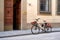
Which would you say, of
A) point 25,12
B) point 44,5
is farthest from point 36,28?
point 44,5

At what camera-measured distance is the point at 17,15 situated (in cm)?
2127

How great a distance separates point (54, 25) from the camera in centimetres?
2253

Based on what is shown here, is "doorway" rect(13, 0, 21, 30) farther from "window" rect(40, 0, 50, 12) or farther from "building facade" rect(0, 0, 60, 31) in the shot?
"window" rect(40, 0, 50, 12)

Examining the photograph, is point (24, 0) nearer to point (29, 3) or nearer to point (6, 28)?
point (29, 3)

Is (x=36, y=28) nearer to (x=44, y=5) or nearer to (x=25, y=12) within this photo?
(x=25, y=12)

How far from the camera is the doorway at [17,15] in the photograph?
20.8m

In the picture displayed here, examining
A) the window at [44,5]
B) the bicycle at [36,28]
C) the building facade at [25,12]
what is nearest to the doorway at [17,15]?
the building facade at [25,12]

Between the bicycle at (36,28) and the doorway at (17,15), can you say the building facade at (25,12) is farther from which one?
the bicycle at (36,28)

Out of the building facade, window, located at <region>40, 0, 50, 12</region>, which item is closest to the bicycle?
the building facade

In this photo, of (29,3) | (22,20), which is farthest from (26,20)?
(29,3)

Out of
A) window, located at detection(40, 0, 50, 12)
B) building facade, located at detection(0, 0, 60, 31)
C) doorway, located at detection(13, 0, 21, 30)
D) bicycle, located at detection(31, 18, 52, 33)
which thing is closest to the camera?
bicycle, located at detection(31, 18, 52, 33)

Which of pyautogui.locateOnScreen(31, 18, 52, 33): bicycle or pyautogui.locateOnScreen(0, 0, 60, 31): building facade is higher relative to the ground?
pyautogui.locateOnScreen(0, 0, 60, 31): building facade

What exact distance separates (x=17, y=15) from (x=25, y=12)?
3.83 ft

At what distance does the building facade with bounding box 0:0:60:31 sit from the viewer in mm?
Answer: 19688
